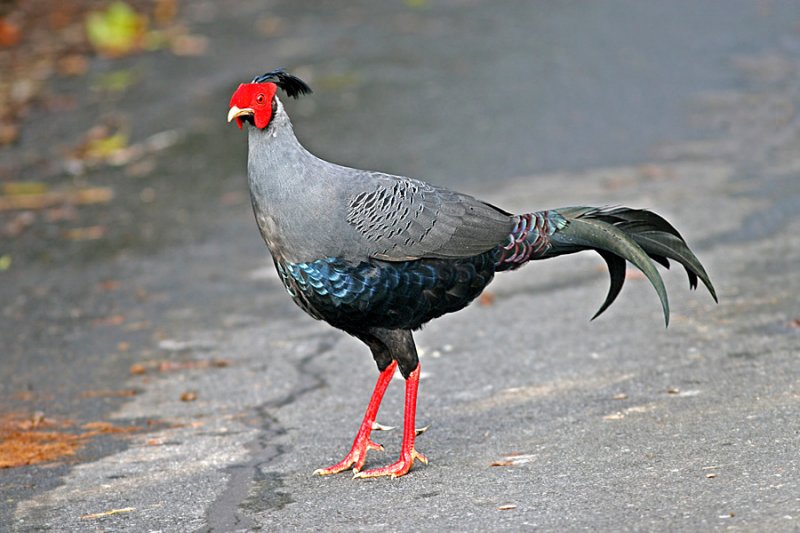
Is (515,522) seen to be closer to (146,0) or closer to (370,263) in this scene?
(370,263)

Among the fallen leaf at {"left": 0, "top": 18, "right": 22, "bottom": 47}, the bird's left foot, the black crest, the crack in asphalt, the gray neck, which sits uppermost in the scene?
the fallen leaf at {"left": 0, "top": 18, "right": 22, "bottom": 47}

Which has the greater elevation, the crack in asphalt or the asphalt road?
the asphalt road

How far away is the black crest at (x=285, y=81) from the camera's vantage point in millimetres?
5180

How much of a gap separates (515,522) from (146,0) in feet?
45.5

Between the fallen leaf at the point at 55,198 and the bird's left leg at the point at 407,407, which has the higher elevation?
the fallen leaf at the point at 55,198

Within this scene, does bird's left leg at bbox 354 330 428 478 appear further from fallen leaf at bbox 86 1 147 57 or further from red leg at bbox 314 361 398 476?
fallen leaf at bbox 86 1 147 57

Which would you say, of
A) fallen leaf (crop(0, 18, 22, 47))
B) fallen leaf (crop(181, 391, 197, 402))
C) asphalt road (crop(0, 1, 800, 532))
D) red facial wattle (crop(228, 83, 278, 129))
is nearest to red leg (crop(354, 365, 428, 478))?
asphalt road (crop(0, 1, 800, 532))

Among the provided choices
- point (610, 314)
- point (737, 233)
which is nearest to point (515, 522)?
point (610, 314)

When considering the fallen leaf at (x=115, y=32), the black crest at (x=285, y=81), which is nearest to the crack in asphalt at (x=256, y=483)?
the black crest at (x=285, y=81)

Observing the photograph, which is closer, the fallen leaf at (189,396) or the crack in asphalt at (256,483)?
the crack in asphalt at (256,483)

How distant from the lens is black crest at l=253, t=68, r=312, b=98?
5180 millimetres

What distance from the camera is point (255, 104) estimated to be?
5.11 m

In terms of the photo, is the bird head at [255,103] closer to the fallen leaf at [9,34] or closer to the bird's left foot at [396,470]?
the bird's left foot at [396,470]

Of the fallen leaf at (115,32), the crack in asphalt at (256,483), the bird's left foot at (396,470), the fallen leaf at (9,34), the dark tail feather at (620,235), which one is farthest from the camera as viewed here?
the fallen leaf at (9,34)
